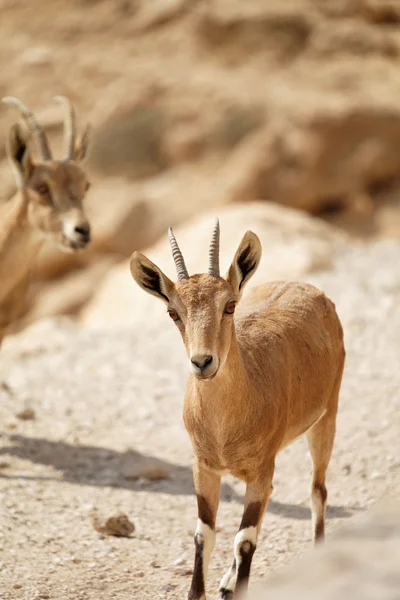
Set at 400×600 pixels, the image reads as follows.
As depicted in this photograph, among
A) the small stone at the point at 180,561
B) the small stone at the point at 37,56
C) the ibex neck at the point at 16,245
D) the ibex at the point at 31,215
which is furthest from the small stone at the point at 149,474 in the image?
the small stone at the point at 37,56

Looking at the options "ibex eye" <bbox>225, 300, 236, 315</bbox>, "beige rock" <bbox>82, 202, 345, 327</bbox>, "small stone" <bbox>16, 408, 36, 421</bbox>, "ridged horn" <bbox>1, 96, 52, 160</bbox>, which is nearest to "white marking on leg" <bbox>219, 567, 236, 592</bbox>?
"ibex eye" <bbox>225, 300, 236, 315</bbox>

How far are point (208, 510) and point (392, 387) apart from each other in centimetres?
446

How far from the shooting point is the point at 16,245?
994 centimetres

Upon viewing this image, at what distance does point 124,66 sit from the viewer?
827 inches

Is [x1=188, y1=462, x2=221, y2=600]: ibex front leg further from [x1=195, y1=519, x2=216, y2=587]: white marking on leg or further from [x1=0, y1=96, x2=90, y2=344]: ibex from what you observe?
[x1=0, y1=96, x2=90, y2=344]: ibex

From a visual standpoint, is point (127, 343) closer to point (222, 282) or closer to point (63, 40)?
point (222, 282)

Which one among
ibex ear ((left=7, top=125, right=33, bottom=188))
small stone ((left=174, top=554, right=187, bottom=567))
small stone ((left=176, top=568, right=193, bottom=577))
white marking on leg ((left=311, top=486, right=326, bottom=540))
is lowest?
small stone ((left=176, top=568, right=193, bottom=577))

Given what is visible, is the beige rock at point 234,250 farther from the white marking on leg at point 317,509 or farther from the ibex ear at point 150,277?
the ibex ear at point 150,277

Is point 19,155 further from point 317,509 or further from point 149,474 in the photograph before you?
point 317,509

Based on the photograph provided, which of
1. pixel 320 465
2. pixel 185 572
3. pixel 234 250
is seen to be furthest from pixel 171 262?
pixel 185 572

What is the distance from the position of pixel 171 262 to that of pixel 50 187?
4340 millimetres

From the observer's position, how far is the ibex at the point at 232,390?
17.3ft

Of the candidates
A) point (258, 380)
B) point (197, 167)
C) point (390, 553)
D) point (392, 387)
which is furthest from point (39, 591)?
point (197, 167)

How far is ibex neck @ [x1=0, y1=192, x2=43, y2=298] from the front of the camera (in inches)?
388
